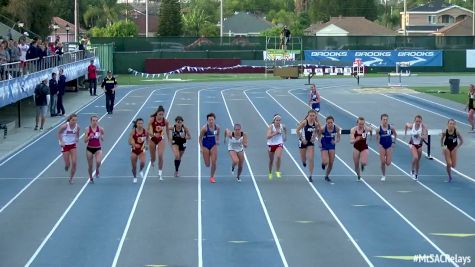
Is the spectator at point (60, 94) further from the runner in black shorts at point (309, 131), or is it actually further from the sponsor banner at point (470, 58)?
the sponsor banner at point (470, 58)

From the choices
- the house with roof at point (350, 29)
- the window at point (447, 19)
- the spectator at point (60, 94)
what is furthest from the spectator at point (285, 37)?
the window at point (447, 19)

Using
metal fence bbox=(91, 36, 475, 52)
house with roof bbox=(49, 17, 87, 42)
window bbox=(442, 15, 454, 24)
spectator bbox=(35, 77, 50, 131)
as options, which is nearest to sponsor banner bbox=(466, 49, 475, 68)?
metal fence bbox=(91, 36, 475, 52)

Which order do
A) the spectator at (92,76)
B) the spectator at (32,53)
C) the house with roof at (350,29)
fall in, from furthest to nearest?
the house with roof at (350,29), the spectator at (92,76), the spectator at (32,53)

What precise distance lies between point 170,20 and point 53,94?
70660 mm

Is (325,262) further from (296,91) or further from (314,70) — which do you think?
(314,70)

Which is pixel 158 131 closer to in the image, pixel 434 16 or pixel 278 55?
pixel 278 55

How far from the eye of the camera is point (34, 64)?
126 feet

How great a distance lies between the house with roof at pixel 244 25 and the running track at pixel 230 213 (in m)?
99.1

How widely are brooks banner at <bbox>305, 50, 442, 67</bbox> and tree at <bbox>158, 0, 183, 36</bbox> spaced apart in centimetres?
3129

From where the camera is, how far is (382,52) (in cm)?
7831

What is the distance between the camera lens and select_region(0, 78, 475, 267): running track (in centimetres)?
1595

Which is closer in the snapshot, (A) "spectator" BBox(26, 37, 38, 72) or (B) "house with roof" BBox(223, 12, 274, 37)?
(A) "spectator" BBox(26, 37, 38, 72)

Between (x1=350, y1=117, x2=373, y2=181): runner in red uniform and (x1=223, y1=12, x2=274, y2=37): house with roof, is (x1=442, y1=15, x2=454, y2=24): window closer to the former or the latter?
(x1=223, y1=12, x2=274, y2=37): house with roof

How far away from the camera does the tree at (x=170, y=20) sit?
108 metres
